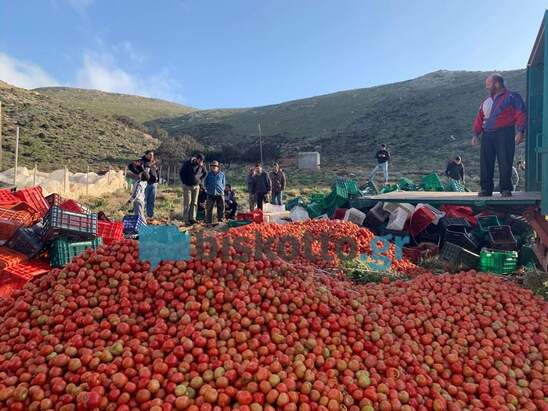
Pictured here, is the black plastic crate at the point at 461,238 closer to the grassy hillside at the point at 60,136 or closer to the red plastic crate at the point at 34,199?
the red plastic crate at the point at 34,199

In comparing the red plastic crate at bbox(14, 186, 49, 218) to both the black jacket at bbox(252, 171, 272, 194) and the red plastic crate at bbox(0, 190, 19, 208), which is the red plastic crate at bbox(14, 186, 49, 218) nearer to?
the red plastic crate at bbox(0, 190, 19, 208)

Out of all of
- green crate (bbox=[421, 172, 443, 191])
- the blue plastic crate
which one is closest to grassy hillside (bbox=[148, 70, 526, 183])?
green crate (bbox=[421, 172, 443, 191])

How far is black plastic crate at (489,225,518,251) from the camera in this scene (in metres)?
6.03

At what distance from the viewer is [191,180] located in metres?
9.42

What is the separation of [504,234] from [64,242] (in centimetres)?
634

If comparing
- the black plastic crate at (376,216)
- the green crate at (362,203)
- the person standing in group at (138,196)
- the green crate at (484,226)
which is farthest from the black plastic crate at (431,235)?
the person standing in group at (138,196)

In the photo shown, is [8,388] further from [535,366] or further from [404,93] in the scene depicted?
[404,93]

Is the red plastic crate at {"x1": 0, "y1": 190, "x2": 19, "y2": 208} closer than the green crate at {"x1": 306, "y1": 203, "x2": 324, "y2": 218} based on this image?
Yes

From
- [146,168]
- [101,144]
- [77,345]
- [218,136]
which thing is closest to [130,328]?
[77,345]

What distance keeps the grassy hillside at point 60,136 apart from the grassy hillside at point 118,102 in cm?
2713

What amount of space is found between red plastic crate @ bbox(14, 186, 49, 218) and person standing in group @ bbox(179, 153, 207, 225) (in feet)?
10.8

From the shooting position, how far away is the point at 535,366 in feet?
9.98

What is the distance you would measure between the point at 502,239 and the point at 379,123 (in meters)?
40.0

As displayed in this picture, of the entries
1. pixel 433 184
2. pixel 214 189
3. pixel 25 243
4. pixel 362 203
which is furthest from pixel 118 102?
pixel 25 243
